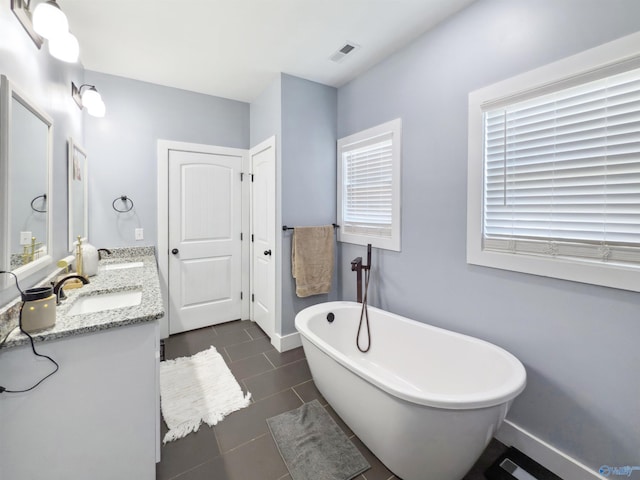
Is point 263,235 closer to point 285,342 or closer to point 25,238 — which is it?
point 285,342

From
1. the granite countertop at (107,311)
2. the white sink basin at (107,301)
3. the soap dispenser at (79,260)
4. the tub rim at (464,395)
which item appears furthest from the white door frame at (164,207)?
the tub rim at (464,395)

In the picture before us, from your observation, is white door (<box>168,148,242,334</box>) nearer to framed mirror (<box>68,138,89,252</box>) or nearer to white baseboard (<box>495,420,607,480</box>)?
framed mirror (<box>68,138,89,252</box>)

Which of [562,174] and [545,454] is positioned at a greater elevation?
[562,174]

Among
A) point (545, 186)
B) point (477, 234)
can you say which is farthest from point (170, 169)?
point (545, 186)

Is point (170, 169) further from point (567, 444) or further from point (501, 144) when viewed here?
point (567, 444)

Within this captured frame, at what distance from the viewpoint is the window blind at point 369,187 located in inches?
96.2

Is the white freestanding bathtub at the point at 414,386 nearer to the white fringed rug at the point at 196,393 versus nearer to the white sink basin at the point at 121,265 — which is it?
the white fringed rug at the point at 196,393

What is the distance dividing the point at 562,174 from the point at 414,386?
1583 mm

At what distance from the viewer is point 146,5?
5.95 feet

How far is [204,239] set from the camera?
3.23m

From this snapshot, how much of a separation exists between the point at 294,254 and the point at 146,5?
6.83ft
